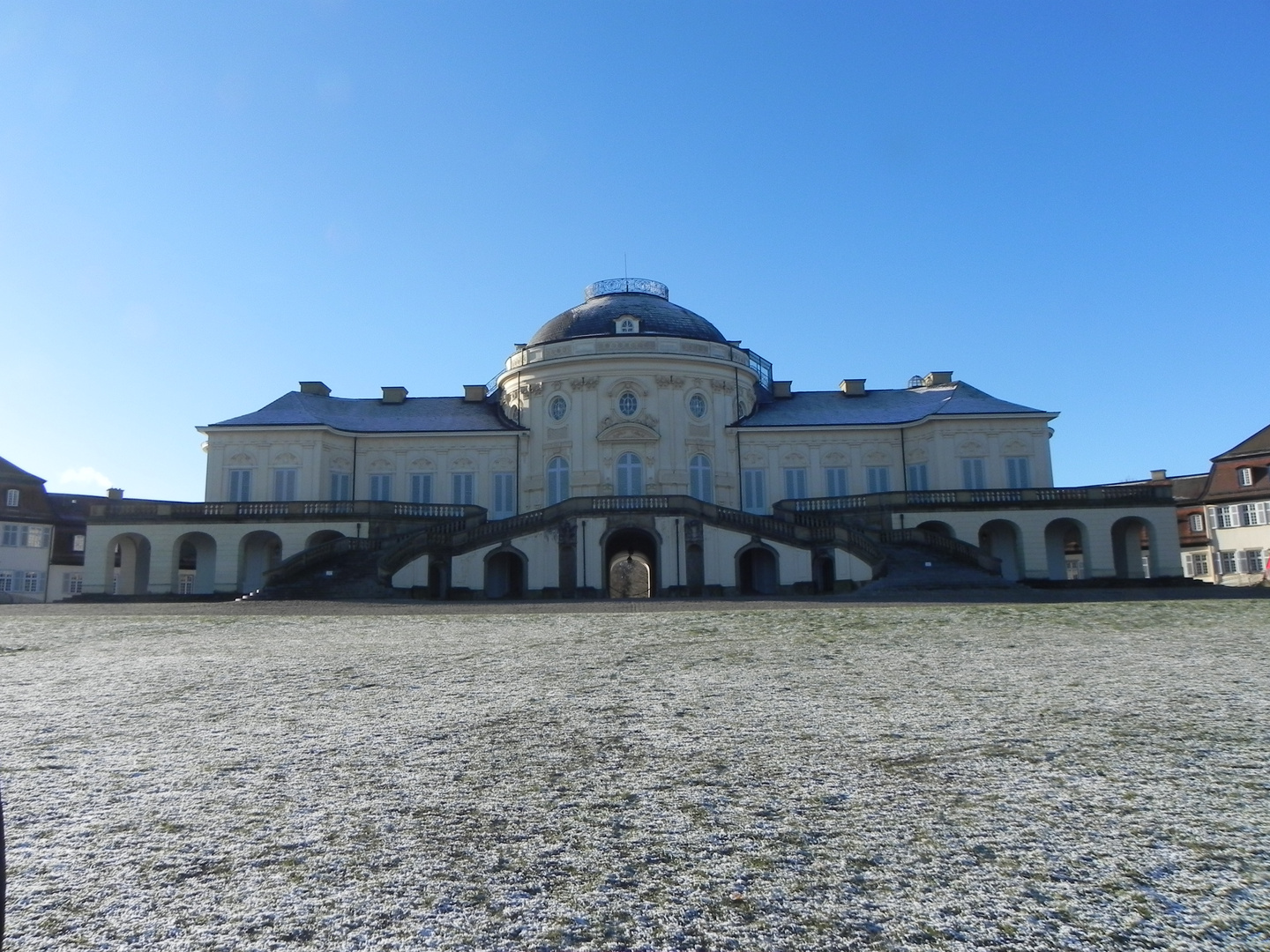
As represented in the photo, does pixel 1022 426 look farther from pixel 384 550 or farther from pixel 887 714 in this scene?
pixel 887 714

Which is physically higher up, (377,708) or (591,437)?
(591,437)

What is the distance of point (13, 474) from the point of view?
2308 inches

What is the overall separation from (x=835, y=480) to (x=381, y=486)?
21433 millimetres

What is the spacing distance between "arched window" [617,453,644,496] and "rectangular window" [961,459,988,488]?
14495mm

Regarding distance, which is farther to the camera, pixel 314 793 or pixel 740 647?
pixel 740 647

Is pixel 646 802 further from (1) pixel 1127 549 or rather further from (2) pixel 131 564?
(2) pixel 131 564

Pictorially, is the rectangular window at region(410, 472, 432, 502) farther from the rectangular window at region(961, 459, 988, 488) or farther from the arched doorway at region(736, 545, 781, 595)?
the rectangular window at region(961, 459, 988, 488)

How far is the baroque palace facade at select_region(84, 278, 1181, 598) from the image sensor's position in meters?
40.8

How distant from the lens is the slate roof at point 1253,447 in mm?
56875

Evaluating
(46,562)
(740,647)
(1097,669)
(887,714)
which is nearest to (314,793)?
(887,714)

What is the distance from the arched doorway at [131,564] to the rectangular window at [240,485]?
4.23 metres

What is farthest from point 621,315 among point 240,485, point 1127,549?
point 1127,549

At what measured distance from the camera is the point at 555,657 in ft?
46.4

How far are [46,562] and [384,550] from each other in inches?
1179
